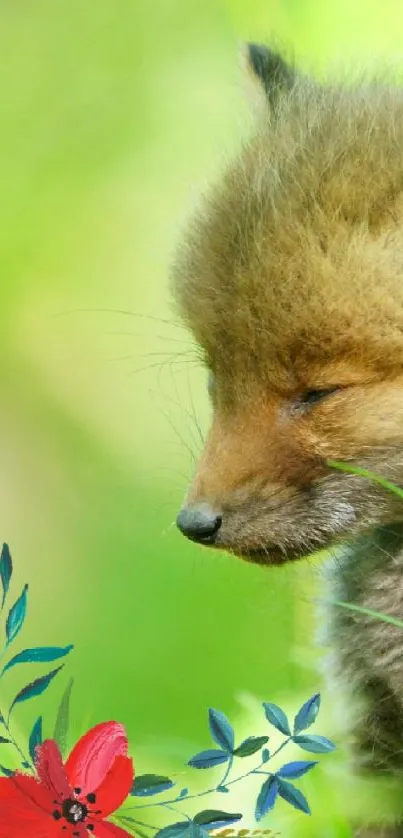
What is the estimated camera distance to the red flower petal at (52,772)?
0.95m

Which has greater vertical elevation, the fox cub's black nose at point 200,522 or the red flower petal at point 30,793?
the fox cub's black nose at point 200,522

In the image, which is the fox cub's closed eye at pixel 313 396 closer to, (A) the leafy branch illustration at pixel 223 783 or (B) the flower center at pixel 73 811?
(A) the leafy branch illustration at pixel 223 783

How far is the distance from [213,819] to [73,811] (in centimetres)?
13

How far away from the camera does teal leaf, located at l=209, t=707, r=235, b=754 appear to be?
981 mm

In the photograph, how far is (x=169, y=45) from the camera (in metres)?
1.48

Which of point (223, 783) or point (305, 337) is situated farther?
point (305, 337)

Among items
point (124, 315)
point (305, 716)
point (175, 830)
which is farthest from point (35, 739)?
point (124, 315)

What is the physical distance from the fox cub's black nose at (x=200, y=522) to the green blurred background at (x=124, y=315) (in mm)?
209

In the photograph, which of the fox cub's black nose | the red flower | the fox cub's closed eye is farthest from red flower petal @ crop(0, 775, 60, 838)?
the fox cub's closed eye

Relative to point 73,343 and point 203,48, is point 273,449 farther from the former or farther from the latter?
point 203,48

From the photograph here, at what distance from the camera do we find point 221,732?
3.27ft

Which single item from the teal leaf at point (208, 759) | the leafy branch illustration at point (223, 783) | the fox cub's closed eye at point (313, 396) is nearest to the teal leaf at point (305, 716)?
the leafy branch illustration at point (223, 783)

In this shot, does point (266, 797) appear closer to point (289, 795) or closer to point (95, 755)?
point (289, 795)

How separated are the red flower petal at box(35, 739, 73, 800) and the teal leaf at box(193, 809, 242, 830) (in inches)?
5.0
